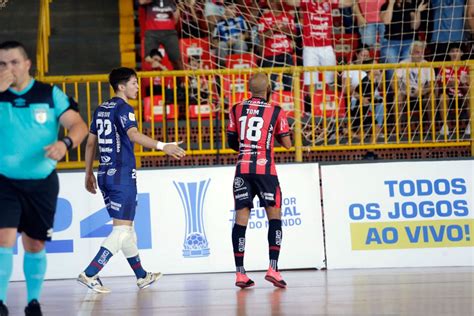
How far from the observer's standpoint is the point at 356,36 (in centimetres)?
1734

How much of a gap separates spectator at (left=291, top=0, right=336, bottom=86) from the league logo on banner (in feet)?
12.9

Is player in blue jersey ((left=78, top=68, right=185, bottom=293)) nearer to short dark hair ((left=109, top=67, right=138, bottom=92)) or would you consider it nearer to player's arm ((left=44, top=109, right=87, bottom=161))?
short dark hair ((left=109, top=67, right=138, bottom=92))

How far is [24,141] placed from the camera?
7707mm

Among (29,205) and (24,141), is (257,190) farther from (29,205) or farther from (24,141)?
(24,141)

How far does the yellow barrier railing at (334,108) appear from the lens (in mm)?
15031

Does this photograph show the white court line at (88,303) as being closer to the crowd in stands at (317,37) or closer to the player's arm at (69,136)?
the player's arm at (69,136)

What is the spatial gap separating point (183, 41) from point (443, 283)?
309 inches

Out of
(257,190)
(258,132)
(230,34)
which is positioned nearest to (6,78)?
(258,132)

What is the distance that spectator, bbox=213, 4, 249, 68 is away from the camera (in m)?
16.9

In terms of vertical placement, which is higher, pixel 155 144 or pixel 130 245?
pixel 155 144

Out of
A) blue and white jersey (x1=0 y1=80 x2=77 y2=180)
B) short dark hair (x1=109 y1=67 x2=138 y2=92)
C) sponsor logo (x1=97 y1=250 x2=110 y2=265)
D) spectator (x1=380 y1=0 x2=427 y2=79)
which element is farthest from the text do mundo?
blue and white jersey (x1=0 y1=80 x2=77 y2=180)

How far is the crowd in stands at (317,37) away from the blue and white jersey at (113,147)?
514cm

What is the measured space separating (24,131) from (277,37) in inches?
368

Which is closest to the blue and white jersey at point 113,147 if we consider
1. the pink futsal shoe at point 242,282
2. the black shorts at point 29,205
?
the pink futsal shoe at point 242,282
